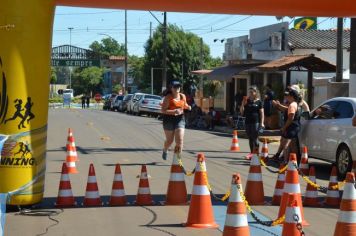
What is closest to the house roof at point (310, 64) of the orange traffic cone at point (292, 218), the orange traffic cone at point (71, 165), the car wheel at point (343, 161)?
the car wheel at point (343, 161)

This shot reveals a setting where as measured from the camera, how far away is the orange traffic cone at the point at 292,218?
20.6 feet

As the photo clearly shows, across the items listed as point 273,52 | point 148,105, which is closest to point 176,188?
point 273,52

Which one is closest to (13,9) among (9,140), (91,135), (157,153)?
(9,140)

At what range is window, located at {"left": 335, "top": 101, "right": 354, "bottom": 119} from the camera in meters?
13.6

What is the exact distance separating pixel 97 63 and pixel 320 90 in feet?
287

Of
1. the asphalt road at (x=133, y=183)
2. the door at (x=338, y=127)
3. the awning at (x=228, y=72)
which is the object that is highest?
the awning at (x=228, y=72)

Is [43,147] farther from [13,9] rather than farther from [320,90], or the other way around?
[320,90]

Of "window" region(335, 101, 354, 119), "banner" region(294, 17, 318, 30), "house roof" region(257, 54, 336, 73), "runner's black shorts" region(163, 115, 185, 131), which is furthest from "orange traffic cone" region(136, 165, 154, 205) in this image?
"banner" region(294, 17, 318, 30)

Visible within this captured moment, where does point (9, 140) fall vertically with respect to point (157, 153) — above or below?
above

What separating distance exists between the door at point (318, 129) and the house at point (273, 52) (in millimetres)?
15320

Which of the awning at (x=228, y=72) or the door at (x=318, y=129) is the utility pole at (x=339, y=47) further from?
the awning at (x=228, y=72)

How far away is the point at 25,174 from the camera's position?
8.95 m

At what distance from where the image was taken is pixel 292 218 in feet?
20.7

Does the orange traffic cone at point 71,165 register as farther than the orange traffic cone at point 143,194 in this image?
Yes
